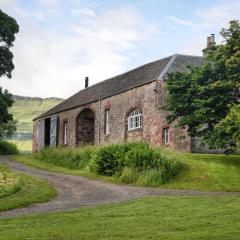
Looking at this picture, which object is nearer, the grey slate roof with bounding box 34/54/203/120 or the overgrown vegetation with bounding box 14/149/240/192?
A: the overgrown vegetation with bounding box 14/149/240/192

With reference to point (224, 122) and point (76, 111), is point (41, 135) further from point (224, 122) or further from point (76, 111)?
point (224, 122)

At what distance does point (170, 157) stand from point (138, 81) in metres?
12.1

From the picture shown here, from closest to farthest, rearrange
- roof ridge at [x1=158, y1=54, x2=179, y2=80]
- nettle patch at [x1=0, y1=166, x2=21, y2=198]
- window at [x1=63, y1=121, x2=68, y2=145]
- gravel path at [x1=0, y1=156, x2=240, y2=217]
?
gravel path at [x1=0, y1=156, x2=240, y2=217] → nettle patch at [x1=0, y1=166, x2=21, y2=198] → roof ridge at [x1=158, y1=54, x2=179, y2=80] → window at [x1=63, y1=121, x2=68, y2=145]

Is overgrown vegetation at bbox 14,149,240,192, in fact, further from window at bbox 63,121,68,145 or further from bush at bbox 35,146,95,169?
window at bbox 63,121,68,145

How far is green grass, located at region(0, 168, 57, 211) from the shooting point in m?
16.6

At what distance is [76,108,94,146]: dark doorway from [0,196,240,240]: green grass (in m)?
27.7

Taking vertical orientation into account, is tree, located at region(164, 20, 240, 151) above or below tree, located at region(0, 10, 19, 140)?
below

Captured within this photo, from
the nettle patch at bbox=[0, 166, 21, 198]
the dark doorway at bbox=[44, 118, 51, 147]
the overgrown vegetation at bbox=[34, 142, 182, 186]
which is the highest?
the dark doorway at bbox=[44, 118, 51, 147]

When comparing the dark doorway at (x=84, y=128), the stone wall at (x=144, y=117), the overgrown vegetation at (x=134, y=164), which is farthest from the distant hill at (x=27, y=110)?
the overgrown vegetation at (x=134, y=164)

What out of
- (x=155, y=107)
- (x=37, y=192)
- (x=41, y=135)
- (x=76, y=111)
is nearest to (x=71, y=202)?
(x=37, y=192)

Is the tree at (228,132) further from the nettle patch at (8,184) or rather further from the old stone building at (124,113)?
the nettle patch at (8,184)

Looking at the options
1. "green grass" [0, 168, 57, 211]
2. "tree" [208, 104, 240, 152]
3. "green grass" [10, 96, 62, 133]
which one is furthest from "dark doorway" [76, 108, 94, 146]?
"green grass" [10, 96, 62, 133]

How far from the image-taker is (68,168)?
102 ft

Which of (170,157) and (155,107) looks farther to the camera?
(155,107)
